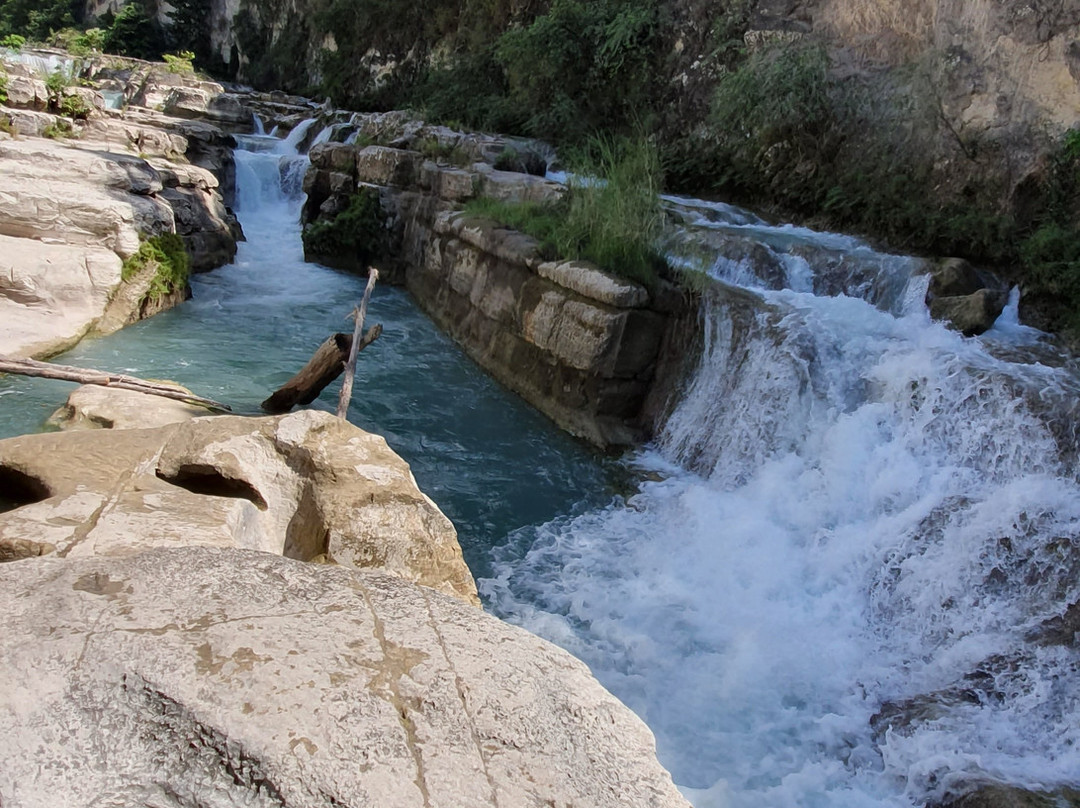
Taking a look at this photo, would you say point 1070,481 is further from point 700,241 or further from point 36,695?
point 36,695

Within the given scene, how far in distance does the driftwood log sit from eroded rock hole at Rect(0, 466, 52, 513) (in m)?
2.49

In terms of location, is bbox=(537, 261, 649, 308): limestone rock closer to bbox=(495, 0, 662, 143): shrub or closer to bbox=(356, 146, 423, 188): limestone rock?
bbox=(356, 146, 423, 188): limestone rock

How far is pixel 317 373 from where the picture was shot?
610cm

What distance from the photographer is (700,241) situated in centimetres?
760

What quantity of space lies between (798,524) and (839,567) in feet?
1.56

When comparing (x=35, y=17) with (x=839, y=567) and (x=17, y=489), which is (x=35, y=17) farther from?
(x=839, y=567)

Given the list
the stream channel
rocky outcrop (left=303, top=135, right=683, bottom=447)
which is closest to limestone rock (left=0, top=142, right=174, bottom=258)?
the stream channel

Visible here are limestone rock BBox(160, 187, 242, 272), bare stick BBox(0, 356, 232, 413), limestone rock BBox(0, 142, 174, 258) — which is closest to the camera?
bare stick BBox(0, 356, 232, 413)

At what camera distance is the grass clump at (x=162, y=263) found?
8591 mm

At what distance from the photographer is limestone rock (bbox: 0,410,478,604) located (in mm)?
3113

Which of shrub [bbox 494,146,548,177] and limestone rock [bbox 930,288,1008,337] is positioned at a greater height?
shrub [bbox 494,146,548,177]

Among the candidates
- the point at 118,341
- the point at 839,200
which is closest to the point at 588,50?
the point at 839,200

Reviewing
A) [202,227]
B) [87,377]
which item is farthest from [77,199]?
[87,377]

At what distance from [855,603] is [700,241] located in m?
3.80
